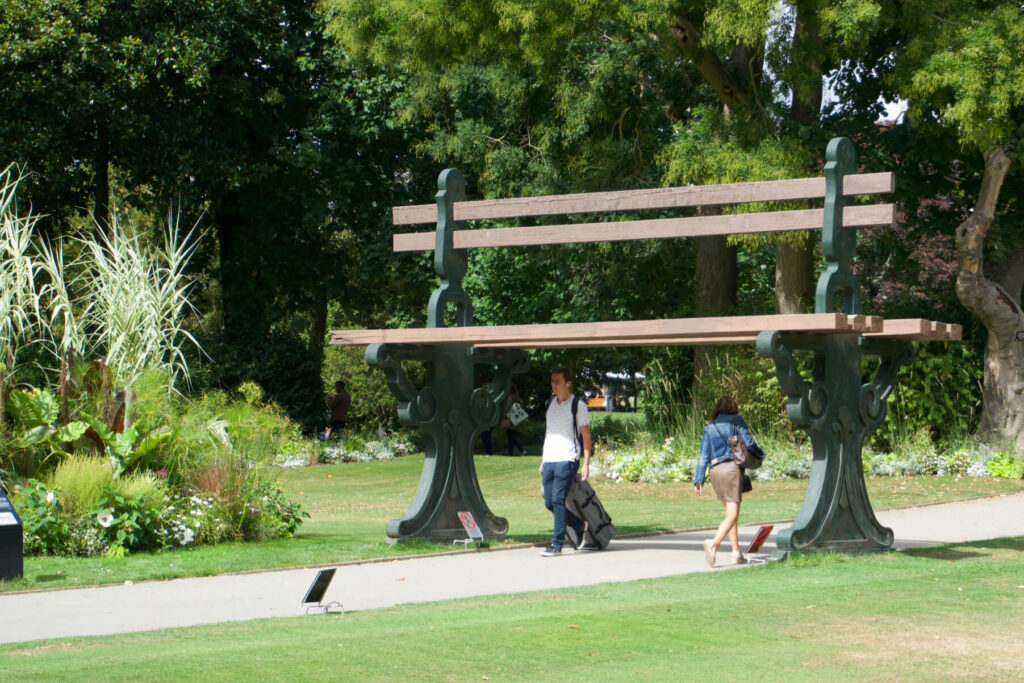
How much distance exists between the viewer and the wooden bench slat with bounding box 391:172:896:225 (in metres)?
10.6

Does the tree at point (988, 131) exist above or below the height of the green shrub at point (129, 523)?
above

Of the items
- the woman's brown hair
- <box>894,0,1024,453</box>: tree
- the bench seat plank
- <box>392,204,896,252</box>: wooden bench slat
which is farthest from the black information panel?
<box>894,0,1024,453</box>: tree

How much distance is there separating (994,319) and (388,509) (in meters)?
9.95

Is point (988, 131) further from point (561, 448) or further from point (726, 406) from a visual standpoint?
point (561, 448)

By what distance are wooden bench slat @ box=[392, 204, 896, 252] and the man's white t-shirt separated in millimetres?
1489

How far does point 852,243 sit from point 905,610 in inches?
151

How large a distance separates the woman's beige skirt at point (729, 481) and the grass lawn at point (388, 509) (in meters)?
2.24

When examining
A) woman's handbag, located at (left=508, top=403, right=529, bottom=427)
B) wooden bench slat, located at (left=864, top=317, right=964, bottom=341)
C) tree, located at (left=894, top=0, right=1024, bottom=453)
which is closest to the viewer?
wooden bench slat, located at (left=864, top=317, right=964, bottom=341)

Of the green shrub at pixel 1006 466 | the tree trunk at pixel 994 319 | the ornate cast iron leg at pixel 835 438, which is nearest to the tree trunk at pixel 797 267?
the tree trunk at pixel 994 319

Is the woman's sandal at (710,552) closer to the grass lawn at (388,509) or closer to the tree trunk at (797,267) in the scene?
the grass lawn at (388,509)

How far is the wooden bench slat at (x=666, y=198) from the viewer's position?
10.6 meters

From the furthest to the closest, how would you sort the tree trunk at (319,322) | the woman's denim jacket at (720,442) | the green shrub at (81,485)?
1. the tree trunk at (319,322)
2. the green shrub at (81,485)
3. the woman's denim jacket at (720,442)

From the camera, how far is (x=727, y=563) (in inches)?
428

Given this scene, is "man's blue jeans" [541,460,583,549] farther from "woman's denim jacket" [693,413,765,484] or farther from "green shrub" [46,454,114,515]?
"green shrub" [46,454,114,515]
